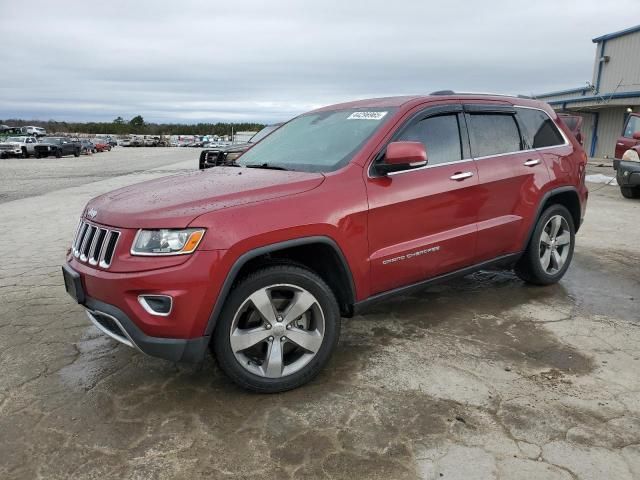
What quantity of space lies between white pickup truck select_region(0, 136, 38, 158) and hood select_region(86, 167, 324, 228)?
3568 centimetres

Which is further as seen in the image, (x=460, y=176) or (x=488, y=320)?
(x=488, y=320)

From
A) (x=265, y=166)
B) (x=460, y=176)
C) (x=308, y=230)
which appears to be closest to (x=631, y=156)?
(x=460, y=176)

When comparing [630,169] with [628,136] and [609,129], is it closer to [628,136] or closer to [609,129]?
[628,136]

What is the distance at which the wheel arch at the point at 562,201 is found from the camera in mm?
4730

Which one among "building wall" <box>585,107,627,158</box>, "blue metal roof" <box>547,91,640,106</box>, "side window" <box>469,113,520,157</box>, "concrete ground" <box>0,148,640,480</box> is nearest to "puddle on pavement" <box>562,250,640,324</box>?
"concrete ground" <box>0,148,640,480</box>

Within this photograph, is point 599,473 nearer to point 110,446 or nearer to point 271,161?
point 110,446

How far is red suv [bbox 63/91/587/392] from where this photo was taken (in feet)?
9.42

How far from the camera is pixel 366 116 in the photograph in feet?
13.1

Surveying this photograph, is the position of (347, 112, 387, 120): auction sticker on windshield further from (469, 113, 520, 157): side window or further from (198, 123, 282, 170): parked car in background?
(198, 123, 282, 170): parked car in background

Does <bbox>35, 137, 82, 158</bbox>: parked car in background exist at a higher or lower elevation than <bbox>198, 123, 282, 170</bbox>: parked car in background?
lower

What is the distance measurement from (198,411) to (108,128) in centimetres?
12841

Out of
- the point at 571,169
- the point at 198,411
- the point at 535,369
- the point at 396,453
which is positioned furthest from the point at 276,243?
the point at 571,169

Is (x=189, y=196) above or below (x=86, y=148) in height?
above

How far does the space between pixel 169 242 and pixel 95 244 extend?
578 mm
